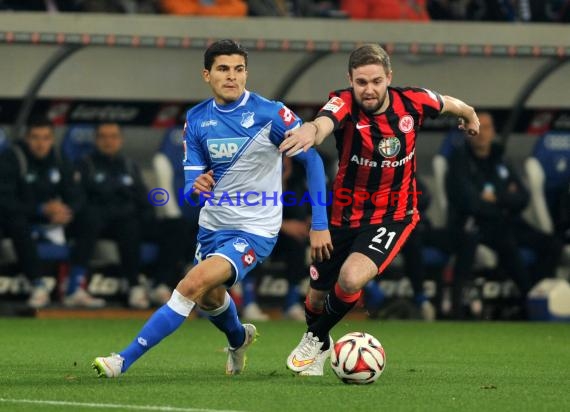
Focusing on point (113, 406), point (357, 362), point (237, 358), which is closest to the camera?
point (113, 406)

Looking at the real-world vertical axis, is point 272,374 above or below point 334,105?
below

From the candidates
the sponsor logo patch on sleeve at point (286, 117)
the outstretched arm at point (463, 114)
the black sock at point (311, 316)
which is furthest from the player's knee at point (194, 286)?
the outstretched arm at point (463, 114)

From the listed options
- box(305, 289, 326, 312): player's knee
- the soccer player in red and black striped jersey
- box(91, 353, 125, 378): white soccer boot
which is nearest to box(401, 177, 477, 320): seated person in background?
the soccer player in red and black striped jersey

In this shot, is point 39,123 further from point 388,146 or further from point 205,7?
point 388,146

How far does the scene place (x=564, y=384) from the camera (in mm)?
7648

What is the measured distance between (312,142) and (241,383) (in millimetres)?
1268

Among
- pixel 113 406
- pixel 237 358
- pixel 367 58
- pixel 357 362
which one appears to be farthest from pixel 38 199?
pixel 113 406

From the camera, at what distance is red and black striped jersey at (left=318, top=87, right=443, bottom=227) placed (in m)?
8.10

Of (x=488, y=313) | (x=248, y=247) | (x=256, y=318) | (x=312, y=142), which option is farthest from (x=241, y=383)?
(x=488, y=313)

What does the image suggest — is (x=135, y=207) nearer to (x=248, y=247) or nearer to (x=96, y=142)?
(x=96, y=142)

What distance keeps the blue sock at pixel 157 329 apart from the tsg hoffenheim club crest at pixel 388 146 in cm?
154

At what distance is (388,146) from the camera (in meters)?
8.14

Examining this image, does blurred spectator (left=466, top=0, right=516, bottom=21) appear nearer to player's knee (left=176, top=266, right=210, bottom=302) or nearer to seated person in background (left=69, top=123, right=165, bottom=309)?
seated person in background (left=69, top=123, right=165, bottom=309)

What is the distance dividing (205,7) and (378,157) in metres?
5.70
